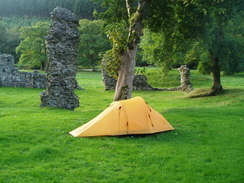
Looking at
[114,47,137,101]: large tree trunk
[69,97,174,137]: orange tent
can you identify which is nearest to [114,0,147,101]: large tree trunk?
[114,47,137,101]: large tree trunk

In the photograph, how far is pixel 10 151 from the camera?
29.3 ft

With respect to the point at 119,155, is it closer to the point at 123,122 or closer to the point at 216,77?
the point at 123,122

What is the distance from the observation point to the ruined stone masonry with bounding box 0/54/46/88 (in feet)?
111

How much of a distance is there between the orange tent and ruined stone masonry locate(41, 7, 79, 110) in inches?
289

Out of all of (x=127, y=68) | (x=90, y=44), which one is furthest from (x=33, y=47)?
(x=127, y=68)

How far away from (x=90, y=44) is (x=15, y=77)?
107ft

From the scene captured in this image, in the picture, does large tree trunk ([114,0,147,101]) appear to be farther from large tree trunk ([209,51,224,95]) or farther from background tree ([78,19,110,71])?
background tree ([78,19,110,71])

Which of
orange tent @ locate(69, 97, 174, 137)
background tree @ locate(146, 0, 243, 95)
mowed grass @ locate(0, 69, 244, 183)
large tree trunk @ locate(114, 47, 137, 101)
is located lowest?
mowed grass @ locate(0, 69, 244, 183)

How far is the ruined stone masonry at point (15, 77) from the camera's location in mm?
33875

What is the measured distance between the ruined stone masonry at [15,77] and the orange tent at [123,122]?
936 inches

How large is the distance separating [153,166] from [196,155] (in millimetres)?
1591

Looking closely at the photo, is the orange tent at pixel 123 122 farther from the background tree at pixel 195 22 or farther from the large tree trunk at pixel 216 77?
the large tree trunk at pixel 216 77

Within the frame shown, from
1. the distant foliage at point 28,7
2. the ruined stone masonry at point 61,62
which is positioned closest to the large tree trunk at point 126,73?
the ruined stone masonry at point 61,62

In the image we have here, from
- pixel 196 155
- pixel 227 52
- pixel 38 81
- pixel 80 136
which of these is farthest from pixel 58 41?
pixel 38 81
